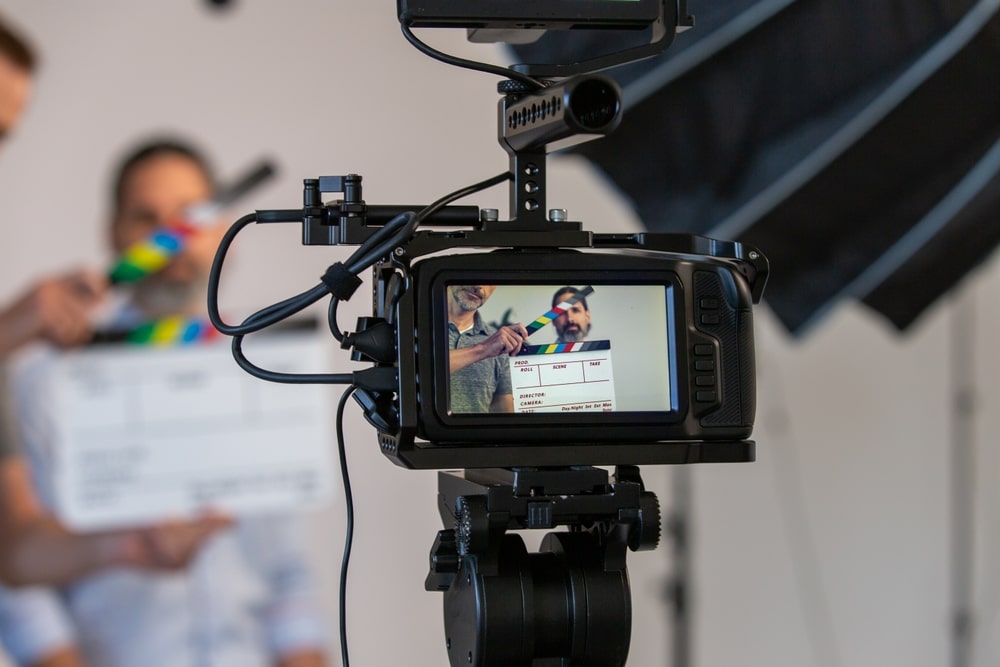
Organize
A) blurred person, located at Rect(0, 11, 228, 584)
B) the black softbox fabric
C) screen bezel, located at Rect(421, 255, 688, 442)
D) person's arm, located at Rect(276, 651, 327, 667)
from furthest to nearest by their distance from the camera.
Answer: person's arm, located at Rect(276, 651, 327, 667)
blurred person, located at Rect(0, 11, 228, 584)
the black softbox fabric
screen bezel, located at Rect(421, 255, 688, 442)

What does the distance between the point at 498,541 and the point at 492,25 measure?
39 centimetres

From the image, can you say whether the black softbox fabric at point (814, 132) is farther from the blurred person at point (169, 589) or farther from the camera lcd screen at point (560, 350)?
the blurred person at point (169, 589)

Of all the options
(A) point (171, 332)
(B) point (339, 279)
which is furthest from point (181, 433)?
(B) point (339, 279)

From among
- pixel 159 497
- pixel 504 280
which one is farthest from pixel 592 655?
pixel 159 497

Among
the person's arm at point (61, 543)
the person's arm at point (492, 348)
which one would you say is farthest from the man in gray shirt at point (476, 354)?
the person's arm at point (61, 543)

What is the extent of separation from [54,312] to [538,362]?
175cm

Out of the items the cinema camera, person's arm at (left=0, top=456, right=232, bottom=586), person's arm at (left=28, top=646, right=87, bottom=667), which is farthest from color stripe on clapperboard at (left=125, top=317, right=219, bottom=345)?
the cinema camera

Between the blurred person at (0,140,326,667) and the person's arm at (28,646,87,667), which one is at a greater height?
the blurred person at (0,140,326,667)

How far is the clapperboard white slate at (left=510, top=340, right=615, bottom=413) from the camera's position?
0.75m

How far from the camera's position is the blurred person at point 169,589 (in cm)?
221

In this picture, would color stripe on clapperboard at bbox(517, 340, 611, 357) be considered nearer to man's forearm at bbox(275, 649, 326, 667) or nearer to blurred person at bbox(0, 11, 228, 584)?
blurred person at bbox(0, 11, 228, 584)

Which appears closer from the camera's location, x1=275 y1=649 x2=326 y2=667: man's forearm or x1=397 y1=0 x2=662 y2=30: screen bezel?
x1=397 y1=0 x2=662 y2=30: screen bezel

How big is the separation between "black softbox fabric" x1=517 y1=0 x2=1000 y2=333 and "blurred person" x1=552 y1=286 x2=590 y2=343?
592mm

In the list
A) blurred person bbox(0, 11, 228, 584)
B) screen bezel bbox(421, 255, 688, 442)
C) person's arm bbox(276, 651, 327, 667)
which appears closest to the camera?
screen bezel bbox(421, 255, 688, 442)
